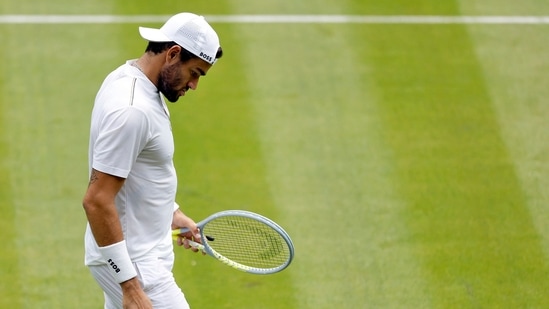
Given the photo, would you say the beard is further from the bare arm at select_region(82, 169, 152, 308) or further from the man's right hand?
the man's right hand

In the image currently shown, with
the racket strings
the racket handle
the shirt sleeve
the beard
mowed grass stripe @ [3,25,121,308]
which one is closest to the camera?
the shirt sleeve

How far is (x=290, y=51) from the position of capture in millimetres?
9547

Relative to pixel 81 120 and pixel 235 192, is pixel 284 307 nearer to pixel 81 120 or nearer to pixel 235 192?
pixel 235 192

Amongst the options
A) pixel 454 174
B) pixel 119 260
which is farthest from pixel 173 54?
pixel 454 174

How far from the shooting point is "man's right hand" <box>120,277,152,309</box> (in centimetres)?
520

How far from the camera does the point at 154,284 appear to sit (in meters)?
5.49

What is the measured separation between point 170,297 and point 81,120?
3515 mm

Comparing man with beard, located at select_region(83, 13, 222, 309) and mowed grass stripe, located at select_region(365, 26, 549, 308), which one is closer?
man with beard, located at select_region(83, 13, 222, 309)

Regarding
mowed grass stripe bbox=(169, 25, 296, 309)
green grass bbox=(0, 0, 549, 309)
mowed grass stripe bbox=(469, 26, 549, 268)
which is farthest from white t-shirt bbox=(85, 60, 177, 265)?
mowed grass stripe bbox=(469, 26, 549, 268)

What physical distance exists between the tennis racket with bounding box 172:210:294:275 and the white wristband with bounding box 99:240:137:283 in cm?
84

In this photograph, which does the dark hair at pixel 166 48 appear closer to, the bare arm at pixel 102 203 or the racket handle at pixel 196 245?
the bare arm at pixel 102 203

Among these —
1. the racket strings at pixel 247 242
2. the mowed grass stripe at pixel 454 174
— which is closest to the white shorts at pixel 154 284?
the racket strings at pixel 247 242

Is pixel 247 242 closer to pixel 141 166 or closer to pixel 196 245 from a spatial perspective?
pixel 196 245

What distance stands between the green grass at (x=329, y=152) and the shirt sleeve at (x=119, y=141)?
7.55 feet
